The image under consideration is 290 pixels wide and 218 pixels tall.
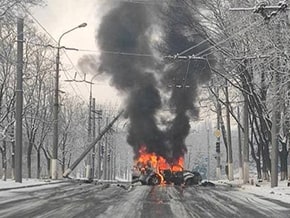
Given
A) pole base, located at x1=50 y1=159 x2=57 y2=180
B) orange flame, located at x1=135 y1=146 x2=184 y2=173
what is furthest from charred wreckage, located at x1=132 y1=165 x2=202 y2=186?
pole base, located at x1=50 y1=159 x2=57 y2=180

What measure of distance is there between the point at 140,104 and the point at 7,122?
13.3 m

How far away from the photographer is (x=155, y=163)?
43.0 metres

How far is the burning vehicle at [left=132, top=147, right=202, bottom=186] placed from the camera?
3884 centimetres

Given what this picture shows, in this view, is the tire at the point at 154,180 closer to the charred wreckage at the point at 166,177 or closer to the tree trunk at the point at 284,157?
the charred wreckage at the point at 166,177

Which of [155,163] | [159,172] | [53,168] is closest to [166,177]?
[159,172]

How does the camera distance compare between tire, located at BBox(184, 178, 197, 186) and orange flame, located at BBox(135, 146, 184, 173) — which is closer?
tire, located at BBox(184, 178, 197, 186)

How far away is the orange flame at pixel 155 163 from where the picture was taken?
4256 cm

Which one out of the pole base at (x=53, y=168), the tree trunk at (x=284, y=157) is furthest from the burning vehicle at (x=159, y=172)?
the tree trunk at (x=284, y=157)

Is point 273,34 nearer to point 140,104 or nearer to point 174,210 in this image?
point 174,210

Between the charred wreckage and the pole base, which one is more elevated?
the pole base

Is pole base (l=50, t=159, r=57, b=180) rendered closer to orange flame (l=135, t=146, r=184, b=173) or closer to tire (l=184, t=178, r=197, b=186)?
orange flame (l=135, t=146, r=184, b=173)

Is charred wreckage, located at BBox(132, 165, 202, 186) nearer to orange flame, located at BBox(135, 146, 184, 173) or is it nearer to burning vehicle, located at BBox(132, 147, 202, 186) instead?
burning vehicle, located at BBox(132, 147, 202, 186)

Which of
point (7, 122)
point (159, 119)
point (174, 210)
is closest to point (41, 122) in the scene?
point (7, 122)

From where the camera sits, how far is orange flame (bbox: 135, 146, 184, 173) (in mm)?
42562
